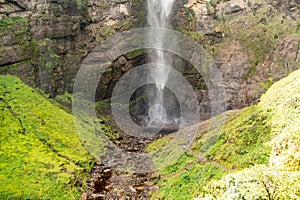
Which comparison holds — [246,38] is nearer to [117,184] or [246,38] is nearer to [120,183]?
[120,183]

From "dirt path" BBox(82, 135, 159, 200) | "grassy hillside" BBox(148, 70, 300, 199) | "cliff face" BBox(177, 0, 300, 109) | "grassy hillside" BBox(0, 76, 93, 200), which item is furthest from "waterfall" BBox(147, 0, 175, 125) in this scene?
"dirt path" BBox(82, 135, 159, 200)

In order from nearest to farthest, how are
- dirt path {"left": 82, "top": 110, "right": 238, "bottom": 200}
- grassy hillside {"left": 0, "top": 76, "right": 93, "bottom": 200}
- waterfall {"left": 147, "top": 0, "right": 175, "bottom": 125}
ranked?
1. grassy hillside {"left": 0, "top": 76, "right": 93, "bottom": 200}
2. dirt path {"left": 82, "top": 110, "right": 238, "bottom": 200}
3. waterfall {"left": 147, "top": 0, "right": 175, "bottom": 125}

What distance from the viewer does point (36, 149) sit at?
56.4ft

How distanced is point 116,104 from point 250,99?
1298 cm

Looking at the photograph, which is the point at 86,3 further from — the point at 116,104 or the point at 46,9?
the point at 116,104

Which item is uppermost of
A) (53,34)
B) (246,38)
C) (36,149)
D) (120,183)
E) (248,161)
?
(246,38)

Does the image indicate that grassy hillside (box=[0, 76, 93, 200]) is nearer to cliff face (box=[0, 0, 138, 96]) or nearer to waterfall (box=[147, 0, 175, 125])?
cliff face (box=[0, 0, 138, 96])

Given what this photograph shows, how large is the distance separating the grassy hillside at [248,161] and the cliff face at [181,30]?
1200 centimetres

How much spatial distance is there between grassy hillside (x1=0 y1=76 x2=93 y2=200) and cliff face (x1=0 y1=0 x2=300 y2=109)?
11.2ft

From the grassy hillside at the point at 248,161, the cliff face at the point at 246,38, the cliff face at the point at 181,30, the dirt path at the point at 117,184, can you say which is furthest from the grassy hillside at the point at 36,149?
the cliff face at the point at 246,38

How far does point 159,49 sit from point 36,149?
59.4ft

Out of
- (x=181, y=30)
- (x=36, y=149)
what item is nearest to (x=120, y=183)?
(x=36, y=149)

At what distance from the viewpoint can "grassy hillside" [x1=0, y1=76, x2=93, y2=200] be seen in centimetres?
1435

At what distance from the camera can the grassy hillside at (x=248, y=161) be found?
532cm
